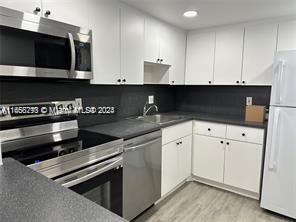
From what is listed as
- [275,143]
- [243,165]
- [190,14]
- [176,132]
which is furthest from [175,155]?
[190,14]

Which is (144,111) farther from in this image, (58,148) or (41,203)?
(41,203)

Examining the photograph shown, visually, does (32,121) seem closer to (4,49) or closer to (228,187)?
(4,49)

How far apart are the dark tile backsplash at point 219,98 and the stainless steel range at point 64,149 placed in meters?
2.02

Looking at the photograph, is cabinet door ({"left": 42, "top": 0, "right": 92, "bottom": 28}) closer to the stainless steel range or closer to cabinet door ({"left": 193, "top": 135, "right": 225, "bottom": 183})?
the stainless steel range

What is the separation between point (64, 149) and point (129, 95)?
137 centimetres

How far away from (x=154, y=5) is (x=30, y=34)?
50.0 inches

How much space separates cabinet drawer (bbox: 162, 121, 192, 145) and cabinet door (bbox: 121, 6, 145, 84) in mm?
648

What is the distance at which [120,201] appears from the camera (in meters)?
1.73

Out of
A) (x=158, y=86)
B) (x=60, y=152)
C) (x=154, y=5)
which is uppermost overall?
(x=154, y=5)

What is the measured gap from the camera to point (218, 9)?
2.17 meters

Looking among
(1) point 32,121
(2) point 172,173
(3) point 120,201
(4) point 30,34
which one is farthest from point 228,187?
(4) point 30,34

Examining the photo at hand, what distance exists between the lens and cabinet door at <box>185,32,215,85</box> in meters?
2.90

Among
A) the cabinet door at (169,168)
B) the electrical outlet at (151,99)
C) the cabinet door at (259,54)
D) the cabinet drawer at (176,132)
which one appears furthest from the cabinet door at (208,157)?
the cabinet door at (259,54)

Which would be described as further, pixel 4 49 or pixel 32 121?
pixel 32 121
